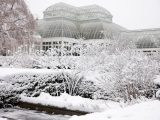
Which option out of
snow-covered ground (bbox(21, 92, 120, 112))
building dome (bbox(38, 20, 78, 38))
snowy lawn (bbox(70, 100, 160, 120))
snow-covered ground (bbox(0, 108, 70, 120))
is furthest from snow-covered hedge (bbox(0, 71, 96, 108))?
building dome (bbox(38, 20, 78, 38))

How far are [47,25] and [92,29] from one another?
26.9ft

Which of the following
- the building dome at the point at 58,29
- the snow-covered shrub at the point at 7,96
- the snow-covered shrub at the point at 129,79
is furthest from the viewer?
the building dome at the point at 58,29

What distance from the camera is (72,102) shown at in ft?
45.8

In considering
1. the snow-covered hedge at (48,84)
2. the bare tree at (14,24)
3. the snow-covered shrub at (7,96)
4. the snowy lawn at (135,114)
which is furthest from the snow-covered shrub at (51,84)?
the snowy lawn at (135,114)

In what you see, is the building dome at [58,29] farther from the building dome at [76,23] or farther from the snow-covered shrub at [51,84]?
the snow-covered shrub at [51,84]

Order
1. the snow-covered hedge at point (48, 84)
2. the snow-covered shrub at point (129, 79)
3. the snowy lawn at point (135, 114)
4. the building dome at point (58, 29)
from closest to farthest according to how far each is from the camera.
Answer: the snowy lawn at point (135, 114)
the snow-covered shrub at point (129, 79)
the snow-covered hedge at point (48, 84)
the building dome at point (58, 29)

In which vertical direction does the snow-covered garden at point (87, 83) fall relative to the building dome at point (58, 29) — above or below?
below

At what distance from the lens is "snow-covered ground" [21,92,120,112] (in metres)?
13.1

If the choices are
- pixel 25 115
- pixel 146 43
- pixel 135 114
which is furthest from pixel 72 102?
pixel 146 43

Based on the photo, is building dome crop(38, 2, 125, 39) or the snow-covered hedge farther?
building dome crop(38, 2, 125, 39)

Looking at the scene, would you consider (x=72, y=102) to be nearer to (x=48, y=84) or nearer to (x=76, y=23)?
(x=48, y=84)

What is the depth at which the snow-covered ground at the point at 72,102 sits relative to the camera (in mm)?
13086

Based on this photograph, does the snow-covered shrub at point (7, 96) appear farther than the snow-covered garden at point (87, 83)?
Yes

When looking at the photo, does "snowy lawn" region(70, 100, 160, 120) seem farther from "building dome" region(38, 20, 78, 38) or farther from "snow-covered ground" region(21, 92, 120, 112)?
"building dome" region(38, 20, 78, 38)
